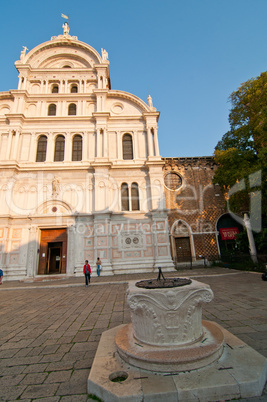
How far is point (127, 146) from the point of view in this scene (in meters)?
17.6

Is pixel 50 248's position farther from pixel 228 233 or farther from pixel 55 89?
pixel 228 233

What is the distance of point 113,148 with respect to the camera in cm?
1733

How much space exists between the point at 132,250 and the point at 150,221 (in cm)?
250

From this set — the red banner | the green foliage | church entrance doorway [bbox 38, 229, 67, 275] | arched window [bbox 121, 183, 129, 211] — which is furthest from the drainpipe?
church entrance doorway [bbox 38, 229, 67, 275]

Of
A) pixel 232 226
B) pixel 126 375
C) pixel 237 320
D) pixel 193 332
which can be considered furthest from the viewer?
pixel 232 226

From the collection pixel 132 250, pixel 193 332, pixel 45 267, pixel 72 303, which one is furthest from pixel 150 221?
pixel 193 332

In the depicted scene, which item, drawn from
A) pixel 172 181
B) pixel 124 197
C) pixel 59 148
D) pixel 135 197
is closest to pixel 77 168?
pixel 59 148

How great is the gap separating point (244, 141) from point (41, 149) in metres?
16.0

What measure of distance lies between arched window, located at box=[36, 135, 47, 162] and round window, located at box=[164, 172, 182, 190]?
35.9ft

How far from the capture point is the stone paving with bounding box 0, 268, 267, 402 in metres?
2.51

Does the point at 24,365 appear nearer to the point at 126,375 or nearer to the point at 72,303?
the point at 126,375

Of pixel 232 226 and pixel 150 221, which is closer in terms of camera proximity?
pixel 150 221

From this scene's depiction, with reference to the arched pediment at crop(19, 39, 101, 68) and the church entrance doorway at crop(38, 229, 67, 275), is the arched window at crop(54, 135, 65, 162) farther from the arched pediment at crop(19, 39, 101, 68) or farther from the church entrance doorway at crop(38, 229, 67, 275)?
the arched pediment at crop(19, 39, 101, 68)

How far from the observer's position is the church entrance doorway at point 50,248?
47.0ft
